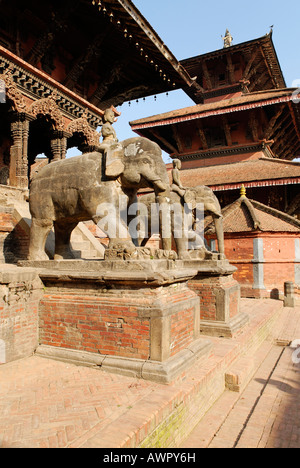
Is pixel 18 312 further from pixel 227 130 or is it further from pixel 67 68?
pixel 227 130

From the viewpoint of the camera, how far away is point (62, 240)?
18.5ft

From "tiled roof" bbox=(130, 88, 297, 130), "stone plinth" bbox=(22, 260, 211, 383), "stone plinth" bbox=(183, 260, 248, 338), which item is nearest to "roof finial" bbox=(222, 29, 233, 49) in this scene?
"tiled roof" bbox=(130, 88, 297, 130)

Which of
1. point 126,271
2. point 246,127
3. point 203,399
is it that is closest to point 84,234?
point 126,271

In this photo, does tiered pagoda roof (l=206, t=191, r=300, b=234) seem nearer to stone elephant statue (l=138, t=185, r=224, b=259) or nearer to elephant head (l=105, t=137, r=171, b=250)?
stone elephant statue (l=138, t=185, r=224, b=259)

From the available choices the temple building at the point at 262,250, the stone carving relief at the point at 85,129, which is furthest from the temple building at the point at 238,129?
the stone carving relief at the point at 85,129

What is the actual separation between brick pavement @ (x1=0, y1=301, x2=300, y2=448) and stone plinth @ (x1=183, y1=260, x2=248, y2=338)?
80cm

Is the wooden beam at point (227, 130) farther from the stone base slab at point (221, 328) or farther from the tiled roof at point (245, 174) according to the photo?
the stone base slab at point (221, 328)

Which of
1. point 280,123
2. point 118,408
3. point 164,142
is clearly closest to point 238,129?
point 280,123

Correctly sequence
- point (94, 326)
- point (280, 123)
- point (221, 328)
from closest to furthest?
point (94, 326) → point (221, 328) → point (280, 123)

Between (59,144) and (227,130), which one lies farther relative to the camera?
(227,130)

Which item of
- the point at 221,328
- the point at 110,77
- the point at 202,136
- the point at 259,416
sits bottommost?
the point at 259,416

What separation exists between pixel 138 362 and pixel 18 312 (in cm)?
182

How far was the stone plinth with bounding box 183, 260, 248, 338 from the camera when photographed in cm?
638

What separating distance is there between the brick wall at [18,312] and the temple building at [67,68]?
550 cm
